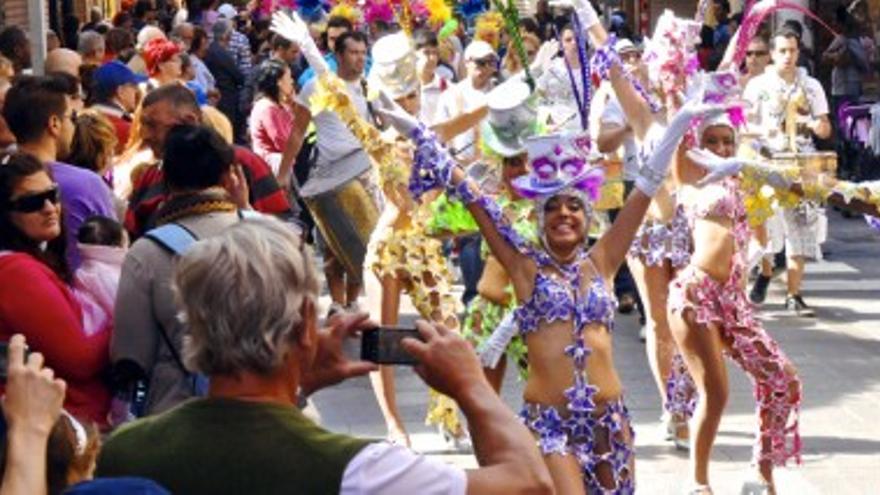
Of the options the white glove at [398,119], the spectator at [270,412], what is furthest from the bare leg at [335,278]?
the spectator at [270,412]

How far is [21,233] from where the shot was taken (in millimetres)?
6121

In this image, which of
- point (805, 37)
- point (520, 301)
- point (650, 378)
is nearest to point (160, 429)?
point (520, 301)

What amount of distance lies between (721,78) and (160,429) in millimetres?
5564

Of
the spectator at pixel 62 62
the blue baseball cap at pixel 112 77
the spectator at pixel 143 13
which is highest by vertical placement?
the blue baseball cap at pixel 112 77

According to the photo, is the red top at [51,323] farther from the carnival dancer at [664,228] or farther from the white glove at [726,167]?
the carnival dancer at [664,228]

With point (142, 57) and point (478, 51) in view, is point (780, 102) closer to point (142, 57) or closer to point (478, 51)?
point (478, 51)

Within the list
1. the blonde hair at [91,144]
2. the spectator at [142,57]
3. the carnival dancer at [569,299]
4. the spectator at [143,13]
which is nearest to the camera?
the carnival dancer at [569,299]

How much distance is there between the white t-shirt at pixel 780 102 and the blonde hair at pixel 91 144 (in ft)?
24.1

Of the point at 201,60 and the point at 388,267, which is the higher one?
the point at 388,267

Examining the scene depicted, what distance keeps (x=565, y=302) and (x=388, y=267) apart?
3.08 metres

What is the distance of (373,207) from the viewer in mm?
12188

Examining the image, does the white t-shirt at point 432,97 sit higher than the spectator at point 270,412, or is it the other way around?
the spectator at point 270,412

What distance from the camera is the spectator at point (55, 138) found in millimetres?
7266

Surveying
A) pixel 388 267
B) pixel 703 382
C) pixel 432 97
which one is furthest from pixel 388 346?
pixel 432 97
